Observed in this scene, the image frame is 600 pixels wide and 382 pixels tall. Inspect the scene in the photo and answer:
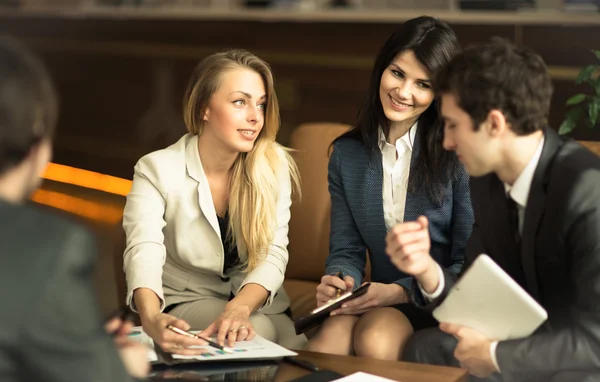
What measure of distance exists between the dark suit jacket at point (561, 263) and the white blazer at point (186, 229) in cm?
78

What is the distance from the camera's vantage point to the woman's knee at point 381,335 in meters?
2.28

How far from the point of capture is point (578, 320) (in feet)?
6.12

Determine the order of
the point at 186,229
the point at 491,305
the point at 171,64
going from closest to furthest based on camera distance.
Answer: the point at 491,305 → the point at 186,229 → the point at 171,64

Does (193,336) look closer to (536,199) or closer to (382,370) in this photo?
(382,370)

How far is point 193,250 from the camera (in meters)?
2.54

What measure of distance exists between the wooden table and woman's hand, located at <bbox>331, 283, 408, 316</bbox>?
32cm

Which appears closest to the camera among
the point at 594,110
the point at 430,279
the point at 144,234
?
the point at 430,279

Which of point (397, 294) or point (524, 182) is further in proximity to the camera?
point (397, 294)

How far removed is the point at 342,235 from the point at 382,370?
688mm

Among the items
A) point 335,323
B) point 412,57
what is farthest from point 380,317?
point 412,57

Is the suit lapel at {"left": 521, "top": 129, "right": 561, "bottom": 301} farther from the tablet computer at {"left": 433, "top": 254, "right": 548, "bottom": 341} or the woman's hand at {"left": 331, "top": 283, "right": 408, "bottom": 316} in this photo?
the woman's hand at {"left": 331, "top": 283, "right": 408, "bottom": 316}

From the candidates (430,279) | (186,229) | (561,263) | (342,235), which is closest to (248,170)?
(186,229)

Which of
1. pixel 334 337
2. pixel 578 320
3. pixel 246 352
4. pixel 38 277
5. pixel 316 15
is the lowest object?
pixel 334 337

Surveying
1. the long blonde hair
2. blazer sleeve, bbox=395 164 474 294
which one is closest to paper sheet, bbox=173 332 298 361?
the long blonde hair
